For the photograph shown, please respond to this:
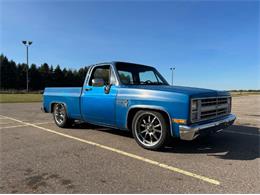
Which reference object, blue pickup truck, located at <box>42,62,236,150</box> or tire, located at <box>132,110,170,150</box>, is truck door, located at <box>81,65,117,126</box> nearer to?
blue pickup truck, located at <box>42,62,236,150</box>

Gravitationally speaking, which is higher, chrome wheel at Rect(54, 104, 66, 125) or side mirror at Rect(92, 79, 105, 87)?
Result: side mirror at Rect(92, 79, 105, 87)

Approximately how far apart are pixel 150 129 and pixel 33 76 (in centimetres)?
8495

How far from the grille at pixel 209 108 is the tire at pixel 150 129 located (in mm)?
646

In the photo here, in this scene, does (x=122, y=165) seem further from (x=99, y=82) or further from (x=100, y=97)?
(x=99, y=82)

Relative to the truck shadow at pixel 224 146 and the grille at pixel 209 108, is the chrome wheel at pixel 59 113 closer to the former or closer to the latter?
the truck shadow at pixel 224 146

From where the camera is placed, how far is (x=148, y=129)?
4934 millimetres

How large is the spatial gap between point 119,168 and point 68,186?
955mm

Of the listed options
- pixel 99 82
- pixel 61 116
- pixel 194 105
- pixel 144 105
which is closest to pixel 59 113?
pixel 61 116

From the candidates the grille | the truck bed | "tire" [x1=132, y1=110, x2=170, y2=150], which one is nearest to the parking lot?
"tire" [x1=132, y1=110, x2=170, y2=150]

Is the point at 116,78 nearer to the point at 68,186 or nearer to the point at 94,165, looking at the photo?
the point at 94,165

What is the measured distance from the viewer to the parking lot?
3.12 metres

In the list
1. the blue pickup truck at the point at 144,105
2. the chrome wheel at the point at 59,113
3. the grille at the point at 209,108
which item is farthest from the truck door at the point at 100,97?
the grille at the point at 209,108

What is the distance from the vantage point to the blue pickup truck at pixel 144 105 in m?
4.35

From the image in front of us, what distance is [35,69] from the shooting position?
272 ft
